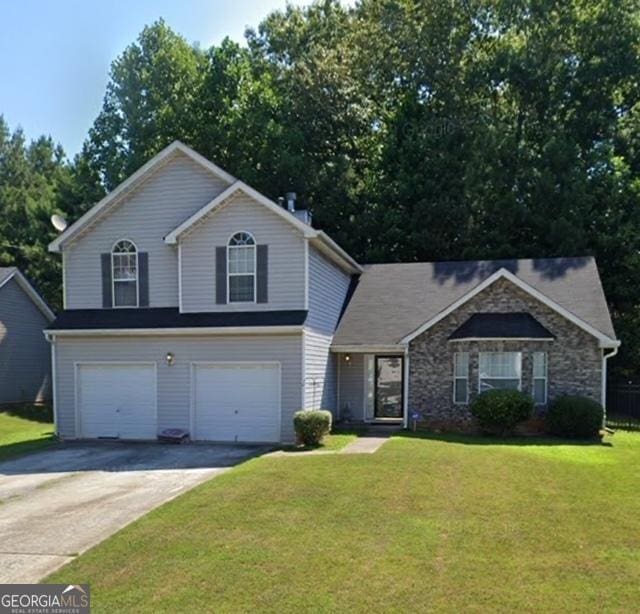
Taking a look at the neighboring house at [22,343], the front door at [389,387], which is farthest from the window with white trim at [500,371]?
the neighboring house at [22,343]

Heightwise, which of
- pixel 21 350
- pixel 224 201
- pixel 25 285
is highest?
pixel 224 201

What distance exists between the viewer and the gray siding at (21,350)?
26875mm

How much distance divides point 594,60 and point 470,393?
2008 centimetres

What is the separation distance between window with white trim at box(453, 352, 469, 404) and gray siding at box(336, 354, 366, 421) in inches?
121

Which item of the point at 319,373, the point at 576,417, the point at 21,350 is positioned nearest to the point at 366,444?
the point at 319,373

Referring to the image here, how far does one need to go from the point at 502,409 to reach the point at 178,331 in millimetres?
8884

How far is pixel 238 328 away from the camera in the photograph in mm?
16250

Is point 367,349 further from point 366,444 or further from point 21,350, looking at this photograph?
point 21,350

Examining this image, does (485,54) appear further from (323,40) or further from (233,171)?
(233,171)

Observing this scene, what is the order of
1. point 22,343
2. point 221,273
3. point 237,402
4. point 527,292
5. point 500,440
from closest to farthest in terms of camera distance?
point 500,440
point 237,402
point 221,273
point 527,292
point 22,343

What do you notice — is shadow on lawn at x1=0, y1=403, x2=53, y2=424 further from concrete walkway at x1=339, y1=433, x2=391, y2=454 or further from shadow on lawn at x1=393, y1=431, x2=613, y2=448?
shadow on lawn at x1=393, y1=431, x2=613, y2=448

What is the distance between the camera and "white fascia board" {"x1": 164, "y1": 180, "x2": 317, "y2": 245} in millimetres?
16328

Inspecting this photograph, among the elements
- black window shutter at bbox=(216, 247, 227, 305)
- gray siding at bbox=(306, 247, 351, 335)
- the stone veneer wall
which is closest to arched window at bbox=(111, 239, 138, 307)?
black window shutter at bbox=(216, 247, 227, 305)

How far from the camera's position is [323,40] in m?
36.3
